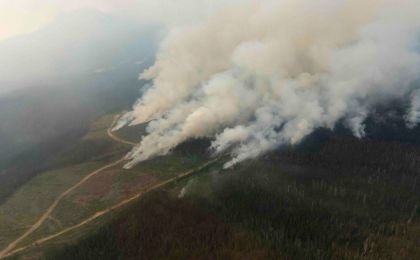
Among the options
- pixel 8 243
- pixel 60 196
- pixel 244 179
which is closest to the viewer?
pixel 8 243

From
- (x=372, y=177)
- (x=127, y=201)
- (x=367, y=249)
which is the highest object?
(x=127, y=201)

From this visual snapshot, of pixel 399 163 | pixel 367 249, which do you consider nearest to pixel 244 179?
pixel 367 249

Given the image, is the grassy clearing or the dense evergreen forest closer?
the dense evergreen forest

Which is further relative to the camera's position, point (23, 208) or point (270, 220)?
point (23, 208)

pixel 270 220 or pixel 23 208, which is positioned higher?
pixel 23 208

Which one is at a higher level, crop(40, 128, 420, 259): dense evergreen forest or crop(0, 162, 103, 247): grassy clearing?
crop(0, 162, 103, 247): grassy clearing

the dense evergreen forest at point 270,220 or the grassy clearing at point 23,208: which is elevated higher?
the grassy clearing at point 23,208

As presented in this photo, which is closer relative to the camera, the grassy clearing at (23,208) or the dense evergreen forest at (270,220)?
the dense evergreen forest at (270,220)

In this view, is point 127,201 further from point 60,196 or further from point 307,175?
point 307,175

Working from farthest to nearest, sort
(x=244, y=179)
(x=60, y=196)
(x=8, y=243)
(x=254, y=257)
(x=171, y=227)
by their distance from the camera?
(x=60, y=196) → (x=244, y=179) → (x=8, y=243) → (x=171, y=227) → (x=254, y=257)

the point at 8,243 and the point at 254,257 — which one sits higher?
the point at 8,243

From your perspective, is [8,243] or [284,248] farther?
[8,243]
